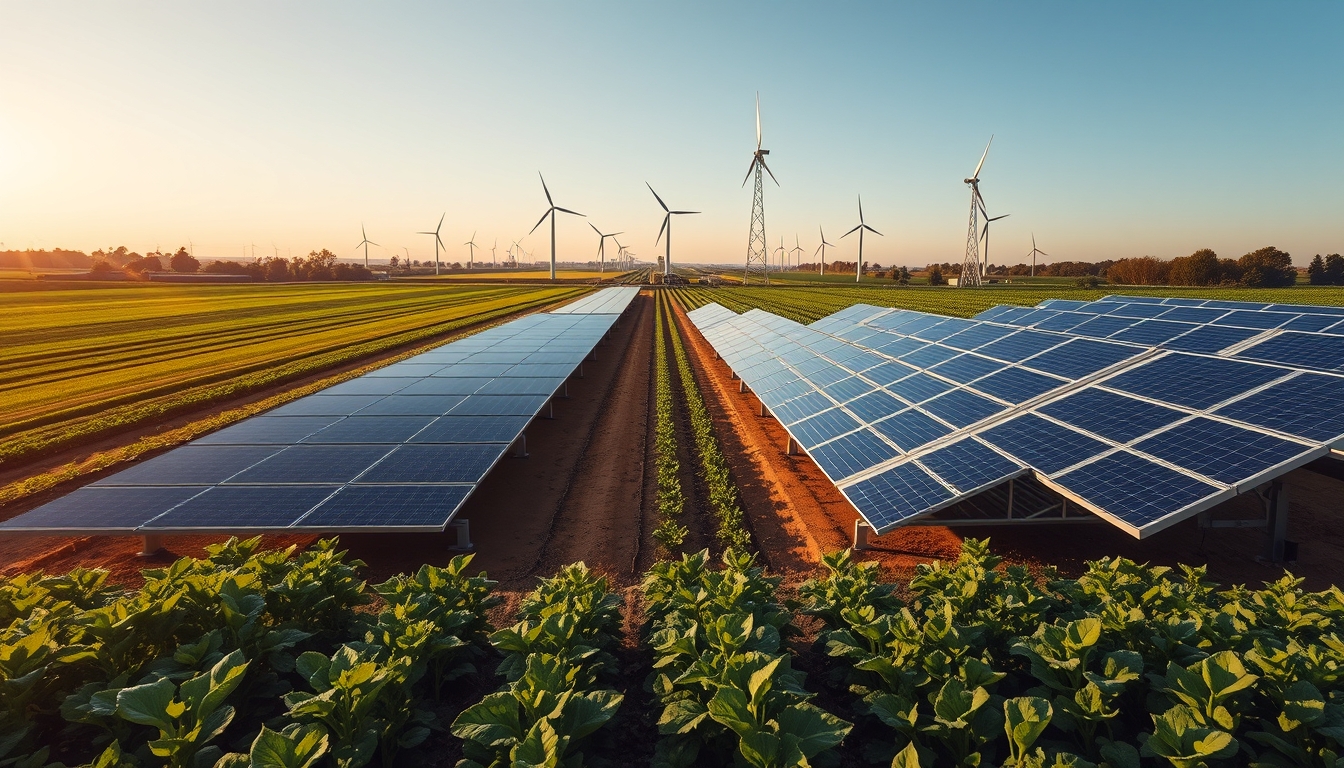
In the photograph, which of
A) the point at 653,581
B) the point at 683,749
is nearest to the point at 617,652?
the point at 653,581

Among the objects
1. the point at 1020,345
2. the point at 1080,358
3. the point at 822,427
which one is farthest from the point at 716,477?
the point at 1020,345

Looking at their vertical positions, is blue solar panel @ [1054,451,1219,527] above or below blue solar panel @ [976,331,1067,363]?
below

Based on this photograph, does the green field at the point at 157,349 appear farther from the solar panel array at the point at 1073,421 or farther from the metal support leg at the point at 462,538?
the solar panel array at the point at 1073,421

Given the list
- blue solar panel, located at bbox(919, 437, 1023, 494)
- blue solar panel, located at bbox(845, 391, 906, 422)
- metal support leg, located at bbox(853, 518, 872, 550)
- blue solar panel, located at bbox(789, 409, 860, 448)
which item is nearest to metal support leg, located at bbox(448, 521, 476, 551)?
metal support leg, located at bbox(853, 518, 872, 550)

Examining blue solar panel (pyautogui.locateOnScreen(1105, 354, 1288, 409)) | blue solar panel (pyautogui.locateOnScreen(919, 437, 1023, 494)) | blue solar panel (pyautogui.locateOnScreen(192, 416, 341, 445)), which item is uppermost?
blue solar panel (pyautogui.locateOnScreen(1105, 354, 1288, 409))

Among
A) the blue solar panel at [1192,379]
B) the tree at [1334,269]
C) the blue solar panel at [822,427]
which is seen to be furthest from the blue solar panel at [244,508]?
the tree at [1334,269]

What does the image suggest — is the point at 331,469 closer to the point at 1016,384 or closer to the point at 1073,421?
the point at 1073,421

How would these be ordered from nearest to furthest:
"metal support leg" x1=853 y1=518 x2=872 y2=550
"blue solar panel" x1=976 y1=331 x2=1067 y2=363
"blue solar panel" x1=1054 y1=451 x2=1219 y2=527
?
"blue solar panel" x1=1054 y1=451 x2=1219 y2=527
"metal support leg" x1=853 y1=518 x2=872 y2=550
"blue solar panel" x1=976 y1=331 x2=1067 y2=363

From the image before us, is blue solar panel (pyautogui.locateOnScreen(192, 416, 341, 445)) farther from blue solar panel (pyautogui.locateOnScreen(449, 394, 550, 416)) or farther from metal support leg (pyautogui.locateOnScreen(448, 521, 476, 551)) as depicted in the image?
metal support leg (pyautogui.locateOnScreen(448, 521, 476, 551))
